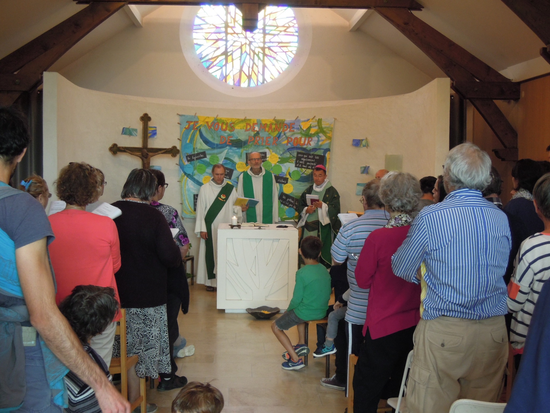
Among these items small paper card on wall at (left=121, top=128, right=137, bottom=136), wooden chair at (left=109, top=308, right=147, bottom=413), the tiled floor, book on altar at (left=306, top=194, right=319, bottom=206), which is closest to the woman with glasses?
the tiled floor

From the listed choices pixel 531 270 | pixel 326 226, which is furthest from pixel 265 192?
pixel 531 270

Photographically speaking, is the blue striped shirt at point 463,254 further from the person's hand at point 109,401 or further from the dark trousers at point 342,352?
the dark trousers at point 342,352

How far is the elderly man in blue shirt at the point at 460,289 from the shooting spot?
5.98 feet

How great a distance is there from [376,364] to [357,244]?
643mm

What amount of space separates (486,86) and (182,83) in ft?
13.9

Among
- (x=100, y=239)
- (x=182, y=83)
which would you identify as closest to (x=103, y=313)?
(x=100, y=239)

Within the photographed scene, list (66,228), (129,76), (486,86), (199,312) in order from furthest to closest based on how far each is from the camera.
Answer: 1. (129,76)
2. (486,86)
3. (199,312)
4. (66,228)

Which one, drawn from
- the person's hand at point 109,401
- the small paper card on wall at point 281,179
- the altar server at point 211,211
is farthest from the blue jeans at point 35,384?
the small paper card on wall at point 281,179

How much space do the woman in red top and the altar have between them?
108 inches

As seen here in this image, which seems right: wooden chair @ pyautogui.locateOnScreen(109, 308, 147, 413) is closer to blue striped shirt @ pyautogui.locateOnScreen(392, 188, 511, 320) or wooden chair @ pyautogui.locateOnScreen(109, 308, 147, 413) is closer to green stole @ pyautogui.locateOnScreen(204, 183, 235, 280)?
blue striped shirt @ pyautogui.locateOnScreen(392, 188, 511, 320)

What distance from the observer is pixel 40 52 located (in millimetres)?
5703

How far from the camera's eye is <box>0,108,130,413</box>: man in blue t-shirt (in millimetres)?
1319

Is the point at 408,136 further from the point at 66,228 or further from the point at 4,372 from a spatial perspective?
the point at 4,372

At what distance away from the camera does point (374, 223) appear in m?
2.72
